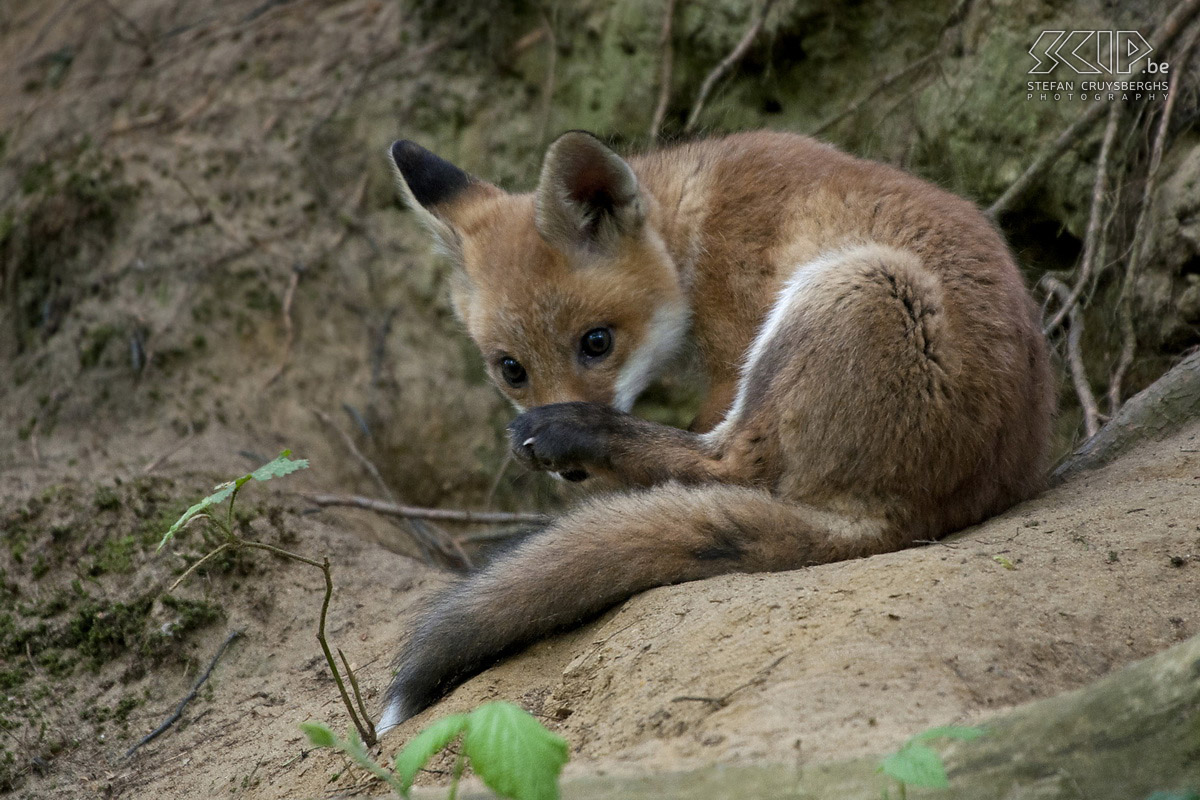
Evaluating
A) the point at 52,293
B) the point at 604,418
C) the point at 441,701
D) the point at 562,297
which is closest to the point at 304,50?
the point at 52,293

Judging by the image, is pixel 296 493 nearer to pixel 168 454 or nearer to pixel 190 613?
pixel 168 454

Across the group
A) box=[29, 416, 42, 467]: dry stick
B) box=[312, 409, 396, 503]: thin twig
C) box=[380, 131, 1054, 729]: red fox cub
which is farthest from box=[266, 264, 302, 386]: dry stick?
box=[380, 131, 1054, 729]: red fox cub

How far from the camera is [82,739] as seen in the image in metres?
3.82

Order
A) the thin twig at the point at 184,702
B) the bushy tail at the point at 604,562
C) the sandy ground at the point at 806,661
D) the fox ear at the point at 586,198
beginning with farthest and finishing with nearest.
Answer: the fox ear at the point at 586,198, the thin twig at the point at 184,702, the bushy tail at the point at 604,562, the sandy ground at the point at 806,661

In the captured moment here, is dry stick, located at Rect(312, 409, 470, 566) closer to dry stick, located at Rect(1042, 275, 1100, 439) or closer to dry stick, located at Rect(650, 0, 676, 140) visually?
dry stick, located at Rect(650, 0, 676, 140)

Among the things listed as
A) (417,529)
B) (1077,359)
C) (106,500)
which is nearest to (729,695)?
(1077,359)

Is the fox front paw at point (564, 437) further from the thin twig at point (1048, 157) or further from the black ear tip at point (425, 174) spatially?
the thin twig at point (1048, 157)

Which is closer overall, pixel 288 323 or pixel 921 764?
pixel 921 764

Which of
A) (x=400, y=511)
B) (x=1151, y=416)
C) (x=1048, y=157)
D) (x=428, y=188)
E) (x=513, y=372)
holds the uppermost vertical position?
(x=428, y=188)

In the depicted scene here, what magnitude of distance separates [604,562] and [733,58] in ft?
14.1

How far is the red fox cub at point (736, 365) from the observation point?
3244 millimetres

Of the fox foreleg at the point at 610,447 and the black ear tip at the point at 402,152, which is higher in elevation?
the black ear tip at the point at 402,152

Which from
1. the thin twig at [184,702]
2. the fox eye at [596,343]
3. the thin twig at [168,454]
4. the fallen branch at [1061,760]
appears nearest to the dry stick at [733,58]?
the fox eye at [596,343]

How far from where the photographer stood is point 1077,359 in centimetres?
491
